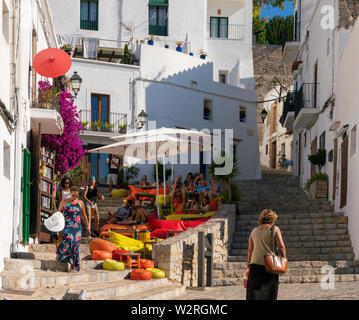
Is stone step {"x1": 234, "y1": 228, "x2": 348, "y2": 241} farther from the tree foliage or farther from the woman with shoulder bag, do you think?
the tree foliage

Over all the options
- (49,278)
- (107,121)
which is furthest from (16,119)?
(107,121)

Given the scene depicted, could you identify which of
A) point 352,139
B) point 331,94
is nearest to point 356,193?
point 352,139

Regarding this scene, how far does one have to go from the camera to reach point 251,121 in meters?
36.6

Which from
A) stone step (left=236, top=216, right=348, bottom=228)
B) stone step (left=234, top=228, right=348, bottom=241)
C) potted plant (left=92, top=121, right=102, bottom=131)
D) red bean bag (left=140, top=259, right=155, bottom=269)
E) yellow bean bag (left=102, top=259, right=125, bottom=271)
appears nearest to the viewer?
yellow bean bag (left=102, top=259, right=125, bottom=271)

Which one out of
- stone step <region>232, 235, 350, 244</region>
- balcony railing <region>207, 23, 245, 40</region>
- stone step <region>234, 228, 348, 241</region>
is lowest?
stone step <region>232, 235, 350, 244</region>

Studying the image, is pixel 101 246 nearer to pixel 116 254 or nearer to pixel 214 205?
pixel 116 254

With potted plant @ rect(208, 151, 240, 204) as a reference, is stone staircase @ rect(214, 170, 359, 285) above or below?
below

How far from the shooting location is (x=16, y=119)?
13773 mm

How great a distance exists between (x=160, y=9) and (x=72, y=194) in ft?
84.5

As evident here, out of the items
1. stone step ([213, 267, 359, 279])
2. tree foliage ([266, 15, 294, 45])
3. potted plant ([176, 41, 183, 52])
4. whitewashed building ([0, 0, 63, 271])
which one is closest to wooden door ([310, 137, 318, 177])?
stone step ([213, 267, 359, 279])

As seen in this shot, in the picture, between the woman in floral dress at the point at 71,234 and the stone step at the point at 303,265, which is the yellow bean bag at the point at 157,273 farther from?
the stone step at the point at 303,265

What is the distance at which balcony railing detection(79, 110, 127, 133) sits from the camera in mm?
30938

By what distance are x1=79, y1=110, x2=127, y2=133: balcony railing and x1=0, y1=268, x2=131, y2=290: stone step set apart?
1826cm

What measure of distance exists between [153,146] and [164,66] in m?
12.0
